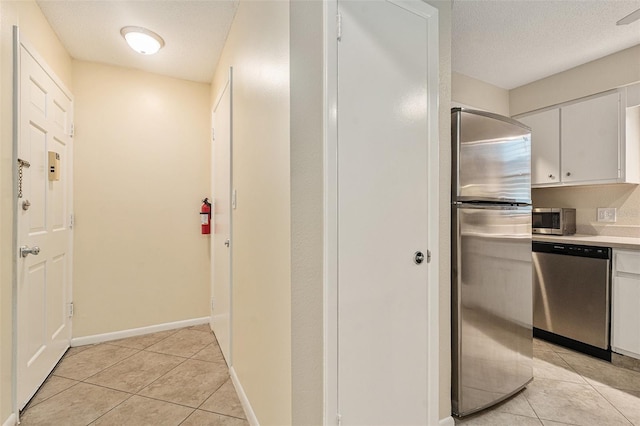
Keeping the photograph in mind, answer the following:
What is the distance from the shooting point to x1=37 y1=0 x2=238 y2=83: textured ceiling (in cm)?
210

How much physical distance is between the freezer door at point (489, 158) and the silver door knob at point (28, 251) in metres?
2.50

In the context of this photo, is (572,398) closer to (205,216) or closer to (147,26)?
(205,216)

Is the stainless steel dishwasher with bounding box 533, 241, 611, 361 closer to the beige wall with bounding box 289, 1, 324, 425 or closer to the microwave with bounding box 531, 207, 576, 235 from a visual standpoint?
the microwave with bounding box 531, 207, 576, 235

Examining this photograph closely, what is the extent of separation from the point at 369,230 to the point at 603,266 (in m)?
2.36

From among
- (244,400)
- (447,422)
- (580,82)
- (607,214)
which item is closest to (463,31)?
(580,82)

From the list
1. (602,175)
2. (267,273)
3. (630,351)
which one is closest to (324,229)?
(267,273)

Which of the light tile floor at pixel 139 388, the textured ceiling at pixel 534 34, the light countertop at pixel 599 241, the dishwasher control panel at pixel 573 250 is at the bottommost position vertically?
the light tile floor at pixel 139 388

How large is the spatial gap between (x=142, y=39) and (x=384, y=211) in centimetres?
229

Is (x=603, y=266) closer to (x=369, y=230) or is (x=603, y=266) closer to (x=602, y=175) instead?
(x=602, y=175)

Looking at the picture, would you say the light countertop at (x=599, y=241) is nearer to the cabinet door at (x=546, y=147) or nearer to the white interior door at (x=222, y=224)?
the cabinet door at (x=546, y=147)

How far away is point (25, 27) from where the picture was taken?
1919mm

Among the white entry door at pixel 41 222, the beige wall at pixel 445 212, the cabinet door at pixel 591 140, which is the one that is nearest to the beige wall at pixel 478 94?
the cabinet door at pixel 591 140

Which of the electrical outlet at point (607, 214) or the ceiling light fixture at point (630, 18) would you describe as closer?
the ceiling light fixture at point (630, 18)

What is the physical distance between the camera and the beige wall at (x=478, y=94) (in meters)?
3.17
